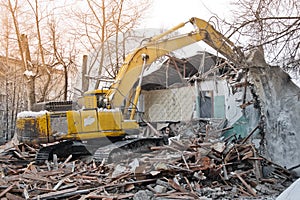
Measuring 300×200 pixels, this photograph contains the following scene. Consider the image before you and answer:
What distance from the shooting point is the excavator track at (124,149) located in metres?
7.20

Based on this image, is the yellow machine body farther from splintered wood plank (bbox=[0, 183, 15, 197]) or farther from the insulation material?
the insulation material

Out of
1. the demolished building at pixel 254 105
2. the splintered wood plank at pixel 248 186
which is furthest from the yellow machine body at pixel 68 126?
the demolished building at pixel 254 105

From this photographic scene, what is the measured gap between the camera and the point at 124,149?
761 cm

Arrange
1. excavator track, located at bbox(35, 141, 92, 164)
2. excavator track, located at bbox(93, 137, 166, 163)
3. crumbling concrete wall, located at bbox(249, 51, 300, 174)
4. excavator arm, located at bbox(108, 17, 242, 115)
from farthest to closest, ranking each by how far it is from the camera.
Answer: excavator arm, located at bbox(108, 17, 242, 115)
excavator track, located at bbox(35, 141, 92, 164)
excavator track, located at bbox(93, 137, 166, 163)
crumbling concrete wall, located at bbox(249, 51, 300, 174)

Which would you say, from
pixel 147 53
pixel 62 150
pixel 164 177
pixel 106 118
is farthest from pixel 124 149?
pixel 147 53

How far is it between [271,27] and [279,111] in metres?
2.81

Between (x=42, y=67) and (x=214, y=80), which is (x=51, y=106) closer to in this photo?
(x=214, y=80)

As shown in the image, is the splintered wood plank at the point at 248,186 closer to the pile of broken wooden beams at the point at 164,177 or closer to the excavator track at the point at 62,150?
the pile of broken wooden beams at the point at 164,177

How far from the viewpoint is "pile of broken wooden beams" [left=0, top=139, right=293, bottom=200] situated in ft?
17.7

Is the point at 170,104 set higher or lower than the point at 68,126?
higher

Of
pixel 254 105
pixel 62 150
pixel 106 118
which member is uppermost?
pixel 254 105

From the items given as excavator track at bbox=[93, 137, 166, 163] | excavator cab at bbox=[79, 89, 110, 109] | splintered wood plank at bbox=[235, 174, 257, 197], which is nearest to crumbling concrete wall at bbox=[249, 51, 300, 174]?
splintered wood plank at bbox=[235, 174, 257, 197]

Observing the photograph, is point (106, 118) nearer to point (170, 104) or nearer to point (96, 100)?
point (96, 100)

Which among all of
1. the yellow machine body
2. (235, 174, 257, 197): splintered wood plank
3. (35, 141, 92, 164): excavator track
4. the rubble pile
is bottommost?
(235, 174, 257, 197): splintered wood plank
